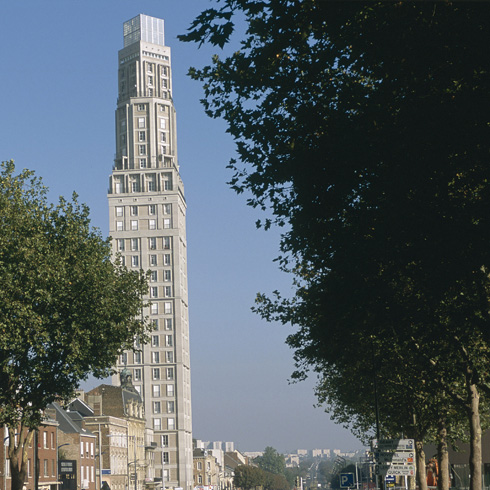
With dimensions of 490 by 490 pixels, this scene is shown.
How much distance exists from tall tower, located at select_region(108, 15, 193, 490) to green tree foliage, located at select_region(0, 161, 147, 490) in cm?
10243

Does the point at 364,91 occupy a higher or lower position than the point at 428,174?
higher

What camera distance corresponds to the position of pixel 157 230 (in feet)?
508

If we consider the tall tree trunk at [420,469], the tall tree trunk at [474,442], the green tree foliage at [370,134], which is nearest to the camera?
the green tree foliage at [370,134]

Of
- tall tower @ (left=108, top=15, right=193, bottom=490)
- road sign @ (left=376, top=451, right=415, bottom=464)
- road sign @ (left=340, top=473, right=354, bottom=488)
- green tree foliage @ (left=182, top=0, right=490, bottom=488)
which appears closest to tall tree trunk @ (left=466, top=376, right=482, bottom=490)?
Result: road sign @ (left=376, top=451, right=415, bottom=464)

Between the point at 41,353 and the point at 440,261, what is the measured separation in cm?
2880

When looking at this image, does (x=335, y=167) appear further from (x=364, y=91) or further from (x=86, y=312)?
(x=86, y=312)

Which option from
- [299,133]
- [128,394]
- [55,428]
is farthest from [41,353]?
[128,394]

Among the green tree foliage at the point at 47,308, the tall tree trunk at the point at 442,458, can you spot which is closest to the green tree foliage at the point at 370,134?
the green tree foliage at the point at 47,308

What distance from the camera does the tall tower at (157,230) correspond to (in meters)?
149

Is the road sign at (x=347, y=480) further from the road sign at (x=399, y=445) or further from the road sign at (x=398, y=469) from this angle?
the road sign at (x=399, y=445)

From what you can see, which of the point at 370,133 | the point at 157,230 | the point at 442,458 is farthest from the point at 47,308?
the point at 157,230

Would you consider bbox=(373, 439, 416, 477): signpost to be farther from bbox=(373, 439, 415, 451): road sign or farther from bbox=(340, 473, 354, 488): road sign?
bbox=(340, 473, 354, 488): road sign

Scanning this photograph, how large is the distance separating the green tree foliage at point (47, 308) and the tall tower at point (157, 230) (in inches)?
4033

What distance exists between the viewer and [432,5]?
15.7 meters
